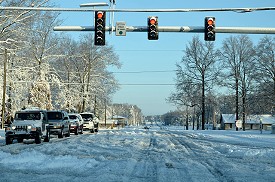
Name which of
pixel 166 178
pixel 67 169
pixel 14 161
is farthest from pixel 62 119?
pixel 166 178

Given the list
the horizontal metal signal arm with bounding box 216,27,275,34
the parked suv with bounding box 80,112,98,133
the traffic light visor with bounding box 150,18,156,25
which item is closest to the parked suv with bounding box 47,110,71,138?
the parked suv with bounding box 80,112,98,133

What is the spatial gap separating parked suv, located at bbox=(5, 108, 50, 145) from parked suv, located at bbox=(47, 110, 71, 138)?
430 centimetres

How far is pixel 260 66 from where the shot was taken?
49094 mm

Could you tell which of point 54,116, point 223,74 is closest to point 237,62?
point 223,74

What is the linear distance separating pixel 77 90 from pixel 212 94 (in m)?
19.1

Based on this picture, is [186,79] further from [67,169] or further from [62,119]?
[67,169]

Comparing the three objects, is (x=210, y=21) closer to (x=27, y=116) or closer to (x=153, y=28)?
(x=153, y=28)

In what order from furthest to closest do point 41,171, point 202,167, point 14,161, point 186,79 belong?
point 186,79 < point 14,161 < point 202,167 < point 41,171

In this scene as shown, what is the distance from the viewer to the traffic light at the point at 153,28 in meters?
17.7

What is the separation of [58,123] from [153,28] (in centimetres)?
1256

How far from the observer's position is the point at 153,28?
17.7 m

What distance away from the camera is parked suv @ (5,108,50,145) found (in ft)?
69.5

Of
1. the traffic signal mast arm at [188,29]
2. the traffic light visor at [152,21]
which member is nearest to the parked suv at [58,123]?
the traffic signal mast arm at [188,29]

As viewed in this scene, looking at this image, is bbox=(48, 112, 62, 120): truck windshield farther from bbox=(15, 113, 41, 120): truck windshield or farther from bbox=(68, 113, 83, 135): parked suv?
bbox=(68, 113, 83, 135): parked suv
